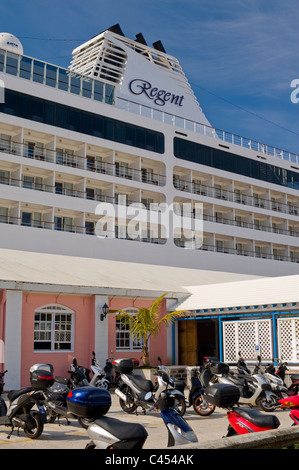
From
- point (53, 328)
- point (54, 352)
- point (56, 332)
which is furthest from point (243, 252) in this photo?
point (54, 352)

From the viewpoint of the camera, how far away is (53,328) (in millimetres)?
19516

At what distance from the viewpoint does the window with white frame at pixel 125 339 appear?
21172 mm

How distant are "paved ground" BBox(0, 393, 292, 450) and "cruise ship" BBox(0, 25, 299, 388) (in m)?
15.1

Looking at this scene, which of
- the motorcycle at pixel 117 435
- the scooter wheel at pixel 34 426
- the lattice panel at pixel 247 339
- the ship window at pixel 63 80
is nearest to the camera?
the motorcycle at pixel 117 435

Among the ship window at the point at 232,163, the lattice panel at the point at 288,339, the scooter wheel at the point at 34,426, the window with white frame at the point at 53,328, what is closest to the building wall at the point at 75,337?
the window with white frame at the point at 53,328

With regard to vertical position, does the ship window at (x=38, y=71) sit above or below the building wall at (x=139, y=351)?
above

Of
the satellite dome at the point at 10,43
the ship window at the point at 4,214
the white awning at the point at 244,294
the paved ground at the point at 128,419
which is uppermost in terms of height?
the satellite dome at the point at 10,43

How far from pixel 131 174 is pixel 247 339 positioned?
2053cm

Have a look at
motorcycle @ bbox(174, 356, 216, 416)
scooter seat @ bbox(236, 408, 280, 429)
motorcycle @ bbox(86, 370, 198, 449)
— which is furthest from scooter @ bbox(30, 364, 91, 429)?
motorcycle @ bbox(86, 370, 198, 449)

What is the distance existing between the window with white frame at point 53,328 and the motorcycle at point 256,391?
26.8 feet

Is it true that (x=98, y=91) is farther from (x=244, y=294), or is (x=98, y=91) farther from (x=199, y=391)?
(x=199, y=391)
